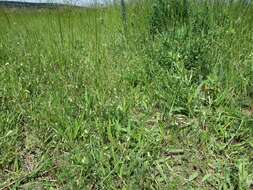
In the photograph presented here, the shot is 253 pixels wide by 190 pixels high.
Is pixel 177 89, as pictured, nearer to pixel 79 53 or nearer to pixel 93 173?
pixel 93 173

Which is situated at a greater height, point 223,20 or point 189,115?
point 223,20

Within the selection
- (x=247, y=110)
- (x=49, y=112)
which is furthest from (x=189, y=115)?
(x=49, y=112)

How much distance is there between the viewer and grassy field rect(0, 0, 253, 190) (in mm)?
1699

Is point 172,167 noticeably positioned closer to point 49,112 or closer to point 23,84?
point 49,112

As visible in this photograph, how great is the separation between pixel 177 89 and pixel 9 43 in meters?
2.11

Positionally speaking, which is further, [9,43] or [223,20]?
[9,43]

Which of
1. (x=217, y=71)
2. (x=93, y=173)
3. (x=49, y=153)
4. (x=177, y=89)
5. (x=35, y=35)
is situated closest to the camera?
(x=93, y=173)

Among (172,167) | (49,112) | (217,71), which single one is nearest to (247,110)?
(217,71)

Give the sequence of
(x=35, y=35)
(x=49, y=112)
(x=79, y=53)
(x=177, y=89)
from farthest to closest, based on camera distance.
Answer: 1. (x=35, y=35)
2. (x=79, y=53)
3. (x=177, y=89)
4. (x=49, y=112)

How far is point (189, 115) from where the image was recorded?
6.92ft

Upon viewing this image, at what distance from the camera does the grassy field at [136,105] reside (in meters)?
1.70

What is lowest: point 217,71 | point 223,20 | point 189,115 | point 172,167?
point 172,167

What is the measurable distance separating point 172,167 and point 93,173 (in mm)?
441

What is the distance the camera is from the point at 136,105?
87.4 inches
